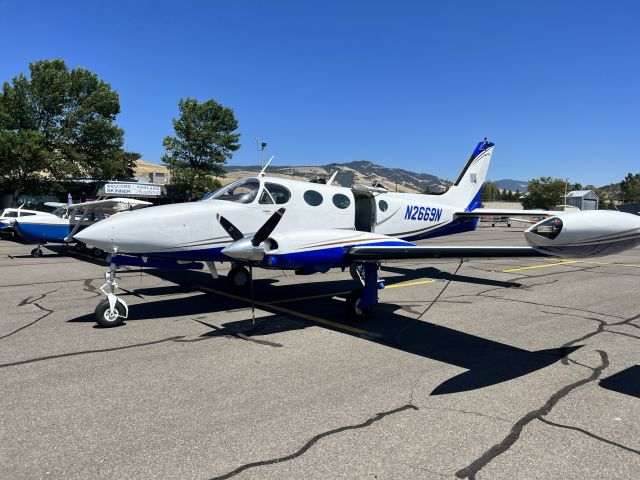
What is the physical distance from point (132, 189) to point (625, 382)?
48.6m

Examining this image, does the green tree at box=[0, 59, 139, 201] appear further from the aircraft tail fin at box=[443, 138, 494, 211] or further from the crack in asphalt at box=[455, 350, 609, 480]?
the crack in asphalt at box=[455, 350, 609, 480]

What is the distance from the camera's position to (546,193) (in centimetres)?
9856

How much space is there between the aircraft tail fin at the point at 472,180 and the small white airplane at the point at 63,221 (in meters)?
12.6

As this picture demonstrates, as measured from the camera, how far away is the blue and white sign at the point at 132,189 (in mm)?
44688

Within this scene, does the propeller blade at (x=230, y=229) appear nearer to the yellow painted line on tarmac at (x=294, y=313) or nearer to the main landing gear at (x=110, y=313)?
the yellow painted line on tarmac at (x=294, y=313)

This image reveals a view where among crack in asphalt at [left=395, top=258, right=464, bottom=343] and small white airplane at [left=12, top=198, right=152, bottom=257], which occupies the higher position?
small white airplane at [left=12, top=198, right=152, bottom=257]

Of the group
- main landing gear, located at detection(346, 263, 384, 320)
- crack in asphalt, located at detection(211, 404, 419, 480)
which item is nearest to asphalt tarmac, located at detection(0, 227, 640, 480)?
crack in asphalt, located at detection(211, 404, 419, 480)

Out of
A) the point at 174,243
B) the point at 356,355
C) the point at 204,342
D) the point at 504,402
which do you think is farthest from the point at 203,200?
the point at 504,402

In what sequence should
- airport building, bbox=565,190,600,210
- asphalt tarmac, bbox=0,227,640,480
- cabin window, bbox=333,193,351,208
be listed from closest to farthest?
asphalt tarmac, bbox=0,227,640,480, cabin window, bbox=333,193,351,208, airport building, bbox=565,190,600,210

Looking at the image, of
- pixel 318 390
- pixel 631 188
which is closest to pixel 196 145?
pixel 318 390

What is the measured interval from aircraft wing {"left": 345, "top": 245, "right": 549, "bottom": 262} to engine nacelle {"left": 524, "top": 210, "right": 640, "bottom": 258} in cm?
63

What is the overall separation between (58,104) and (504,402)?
152 ft

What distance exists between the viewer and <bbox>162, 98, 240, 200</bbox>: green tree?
48750 mm

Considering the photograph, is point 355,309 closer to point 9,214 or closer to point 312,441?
point 312,441
